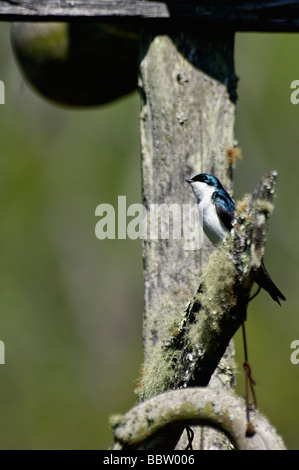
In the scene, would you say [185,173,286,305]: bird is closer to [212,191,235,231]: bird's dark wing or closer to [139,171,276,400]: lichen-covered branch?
[212,191,235,231]: bird's dark wing

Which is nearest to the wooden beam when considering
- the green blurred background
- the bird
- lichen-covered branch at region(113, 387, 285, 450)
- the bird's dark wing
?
the bird

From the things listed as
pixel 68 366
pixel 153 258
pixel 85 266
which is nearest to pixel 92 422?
pixel 68 366

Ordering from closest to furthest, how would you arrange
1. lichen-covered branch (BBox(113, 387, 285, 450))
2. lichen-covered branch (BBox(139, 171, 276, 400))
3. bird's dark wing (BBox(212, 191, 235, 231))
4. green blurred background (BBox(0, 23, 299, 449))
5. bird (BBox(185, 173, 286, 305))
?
lichen-covered branch (BBox(139, 171, 276, 400))
lichen-covered branch (BBox(113, 387, 285, 450))
bird (BBox(185, 173, 286, 305))
bird's dark wing (BBox(212, 191, 235, 231))
green blurred background (BBox(0, 23, 299, 449))

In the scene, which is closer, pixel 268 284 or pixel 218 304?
pixel 218 304

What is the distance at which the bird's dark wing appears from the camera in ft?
16.9

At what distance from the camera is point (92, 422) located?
13.4 metres

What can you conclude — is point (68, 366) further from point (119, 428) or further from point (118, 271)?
point (119, 428)

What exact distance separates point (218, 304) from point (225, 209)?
1.75m

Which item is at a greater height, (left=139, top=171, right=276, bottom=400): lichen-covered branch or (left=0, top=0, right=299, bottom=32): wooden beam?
(left=0, top=0, right=299, bottom=32): wooden beam

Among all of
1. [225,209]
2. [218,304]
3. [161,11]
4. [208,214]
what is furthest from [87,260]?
[218,304]

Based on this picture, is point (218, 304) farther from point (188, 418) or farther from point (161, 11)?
point (161, 11)

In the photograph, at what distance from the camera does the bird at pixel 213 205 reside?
480cm

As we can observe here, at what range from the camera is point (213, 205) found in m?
5.18

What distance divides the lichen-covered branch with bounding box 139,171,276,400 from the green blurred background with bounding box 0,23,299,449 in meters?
8.26
